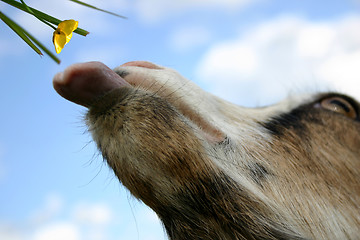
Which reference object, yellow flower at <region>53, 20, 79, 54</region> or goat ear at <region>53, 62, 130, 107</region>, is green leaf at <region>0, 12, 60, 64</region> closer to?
yellow flower at <region>53, 20, 79, 54</region>

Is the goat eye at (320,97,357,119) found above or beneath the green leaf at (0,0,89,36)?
above

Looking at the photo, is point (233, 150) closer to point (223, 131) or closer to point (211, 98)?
point (223, 131)

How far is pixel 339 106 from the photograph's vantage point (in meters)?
3.34

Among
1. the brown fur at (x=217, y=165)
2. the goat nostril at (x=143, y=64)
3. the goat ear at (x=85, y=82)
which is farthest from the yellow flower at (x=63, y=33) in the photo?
the goat nostril at (x=143, y=64)

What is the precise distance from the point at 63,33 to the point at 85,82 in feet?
1.69

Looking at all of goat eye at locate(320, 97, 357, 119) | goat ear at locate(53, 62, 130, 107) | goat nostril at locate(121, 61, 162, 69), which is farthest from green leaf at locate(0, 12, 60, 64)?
goat eye at locate(320, 97, 357, 119)

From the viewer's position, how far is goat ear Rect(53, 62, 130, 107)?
1.90 m

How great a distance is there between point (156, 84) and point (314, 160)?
1.19 meters

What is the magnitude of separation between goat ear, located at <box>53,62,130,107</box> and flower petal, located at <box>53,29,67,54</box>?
1.53 feet

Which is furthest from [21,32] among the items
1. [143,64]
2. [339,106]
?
[339,106]

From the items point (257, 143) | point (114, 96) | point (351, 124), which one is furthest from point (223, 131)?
point (351, 124)

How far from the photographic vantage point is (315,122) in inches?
117

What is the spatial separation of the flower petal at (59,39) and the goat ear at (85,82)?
47 centimetres

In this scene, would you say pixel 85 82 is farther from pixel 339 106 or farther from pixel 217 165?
pixel 339 106
